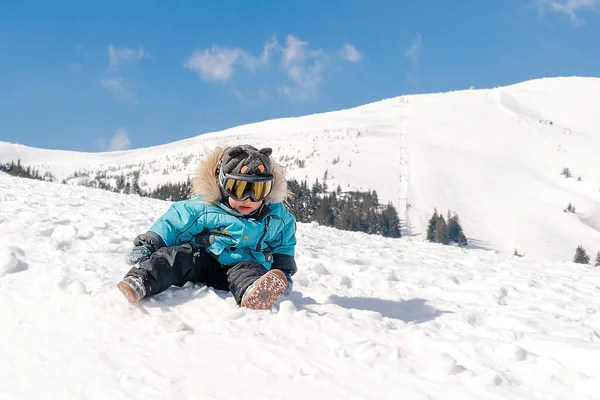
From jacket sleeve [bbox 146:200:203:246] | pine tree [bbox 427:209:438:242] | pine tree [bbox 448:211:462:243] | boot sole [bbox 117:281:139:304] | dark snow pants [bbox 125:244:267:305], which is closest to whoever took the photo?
boot sole [bbox 117:281:139:304]

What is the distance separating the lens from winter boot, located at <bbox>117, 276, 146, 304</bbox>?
351 cm

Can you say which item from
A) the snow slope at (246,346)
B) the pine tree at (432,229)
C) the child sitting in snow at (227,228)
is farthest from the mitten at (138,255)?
the pine tree at (432,229)

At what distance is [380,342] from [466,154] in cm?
12376

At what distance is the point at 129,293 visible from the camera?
3.50m

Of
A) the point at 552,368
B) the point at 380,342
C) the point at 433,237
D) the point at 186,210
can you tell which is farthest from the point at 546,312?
the point at 433,237

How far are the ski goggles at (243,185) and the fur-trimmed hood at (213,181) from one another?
137mm

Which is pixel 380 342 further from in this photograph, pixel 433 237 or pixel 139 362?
pixel 433 237

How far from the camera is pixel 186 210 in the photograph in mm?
4293

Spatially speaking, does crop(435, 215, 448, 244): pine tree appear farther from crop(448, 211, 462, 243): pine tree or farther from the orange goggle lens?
the orange goggle lens

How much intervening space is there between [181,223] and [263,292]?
3.75ft

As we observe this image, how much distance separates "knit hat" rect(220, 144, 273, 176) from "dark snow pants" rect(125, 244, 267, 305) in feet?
2.61

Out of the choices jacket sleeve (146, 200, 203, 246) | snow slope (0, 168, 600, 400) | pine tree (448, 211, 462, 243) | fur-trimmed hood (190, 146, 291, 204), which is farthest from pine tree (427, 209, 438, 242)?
jacket sleeve (146, 200, 203, 246)

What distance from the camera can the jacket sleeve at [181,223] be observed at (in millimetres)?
4191

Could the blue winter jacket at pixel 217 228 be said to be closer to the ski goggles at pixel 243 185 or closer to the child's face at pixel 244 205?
the child's face at pixel 244 205
